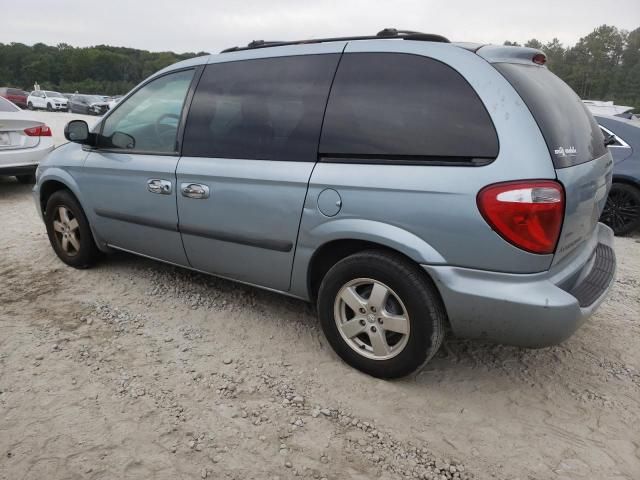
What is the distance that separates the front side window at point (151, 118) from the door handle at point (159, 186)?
0.22 metres

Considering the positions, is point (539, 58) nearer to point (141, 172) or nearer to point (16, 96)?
point (141, 172)

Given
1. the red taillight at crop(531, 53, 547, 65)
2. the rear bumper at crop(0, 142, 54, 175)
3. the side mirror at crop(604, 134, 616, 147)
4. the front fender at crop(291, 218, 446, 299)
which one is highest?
the red taillight at crop(531, 53, 547, 65)

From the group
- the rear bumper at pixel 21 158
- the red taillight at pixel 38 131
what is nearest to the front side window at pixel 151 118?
the rear bumper at pixel 21 158

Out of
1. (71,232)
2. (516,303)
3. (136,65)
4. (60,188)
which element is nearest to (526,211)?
(516,303)

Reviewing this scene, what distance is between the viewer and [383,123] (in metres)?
2.45

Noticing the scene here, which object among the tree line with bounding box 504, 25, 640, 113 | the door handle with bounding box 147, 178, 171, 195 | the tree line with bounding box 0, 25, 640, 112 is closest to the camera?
the door handle with bounding box 147, 178, 171, 195

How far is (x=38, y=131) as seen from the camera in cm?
694

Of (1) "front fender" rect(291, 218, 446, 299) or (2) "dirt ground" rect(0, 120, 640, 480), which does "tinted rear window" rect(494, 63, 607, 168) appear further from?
(2) "dirt ground" rect(0, 120, 640, 480)

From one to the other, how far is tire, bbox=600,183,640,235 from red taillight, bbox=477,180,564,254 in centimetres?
412

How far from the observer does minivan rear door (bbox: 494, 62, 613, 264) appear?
85.7 inches

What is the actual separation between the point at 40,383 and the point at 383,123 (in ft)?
7.48

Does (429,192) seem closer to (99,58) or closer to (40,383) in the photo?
(40,383)

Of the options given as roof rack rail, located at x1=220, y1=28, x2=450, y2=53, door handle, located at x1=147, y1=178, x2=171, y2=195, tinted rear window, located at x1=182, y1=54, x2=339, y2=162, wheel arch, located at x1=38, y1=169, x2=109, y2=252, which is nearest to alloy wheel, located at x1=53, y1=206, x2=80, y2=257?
wheel arch, located at x1=38, y1=169, x2=109, y2=252

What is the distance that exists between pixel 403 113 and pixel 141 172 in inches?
75.8
